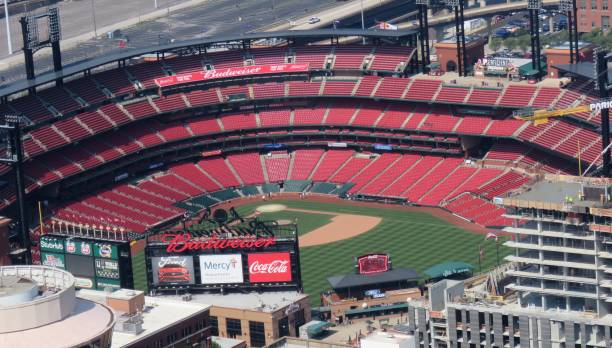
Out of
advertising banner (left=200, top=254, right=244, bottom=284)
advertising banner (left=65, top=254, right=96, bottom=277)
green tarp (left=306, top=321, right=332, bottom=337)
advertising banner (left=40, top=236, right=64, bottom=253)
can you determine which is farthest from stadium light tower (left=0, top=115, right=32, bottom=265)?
green tarp (left=306, top=321, right=332, bottom=337)

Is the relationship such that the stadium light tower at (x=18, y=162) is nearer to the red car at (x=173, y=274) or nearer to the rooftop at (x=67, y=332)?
the red car at (x=173, y=274)

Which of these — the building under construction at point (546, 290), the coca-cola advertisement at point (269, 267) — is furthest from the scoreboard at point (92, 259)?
the building under construction at point (546, 290)

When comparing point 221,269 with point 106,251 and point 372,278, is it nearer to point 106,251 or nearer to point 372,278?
point 106,251

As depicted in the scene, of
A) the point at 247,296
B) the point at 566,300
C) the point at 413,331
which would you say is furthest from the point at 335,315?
the point at 566,300

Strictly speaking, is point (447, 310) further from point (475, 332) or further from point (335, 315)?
point (335, 315)

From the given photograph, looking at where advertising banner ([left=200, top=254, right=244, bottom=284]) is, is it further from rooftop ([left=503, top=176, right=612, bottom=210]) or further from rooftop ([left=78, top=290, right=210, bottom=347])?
rooftop ([left=503, top=176, right=612, bottom=210])

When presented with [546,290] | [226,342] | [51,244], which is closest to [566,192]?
[546,290]

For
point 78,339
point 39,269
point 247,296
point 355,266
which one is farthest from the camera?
point 355,266
